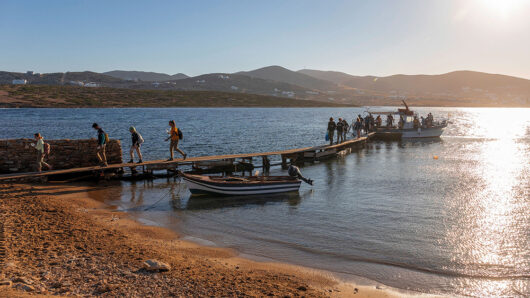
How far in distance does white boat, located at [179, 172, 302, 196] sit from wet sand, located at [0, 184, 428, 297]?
4.63m

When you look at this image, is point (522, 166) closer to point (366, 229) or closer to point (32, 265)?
point (366, 229)

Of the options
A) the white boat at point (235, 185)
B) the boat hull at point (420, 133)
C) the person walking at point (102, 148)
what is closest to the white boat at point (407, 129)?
the boat hull at point (420, 133)

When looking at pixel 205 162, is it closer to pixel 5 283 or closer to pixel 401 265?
pixel 401 265

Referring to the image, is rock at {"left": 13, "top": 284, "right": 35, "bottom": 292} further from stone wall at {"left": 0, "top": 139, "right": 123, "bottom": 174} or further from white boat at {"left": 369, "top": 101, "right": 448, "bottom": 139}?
white boat at {"left": 369, "top": 101, "right": 448, "bottom": 139}

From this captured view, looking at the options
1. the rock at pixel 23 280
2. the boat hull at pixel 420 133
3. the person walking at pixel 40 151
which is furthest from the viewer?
the boat hull at pixel 420 133

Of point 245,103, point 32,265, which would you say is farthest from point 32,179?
point 245,103

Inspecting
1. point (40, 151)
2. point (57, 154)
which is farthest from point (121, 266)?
point (57, 154)

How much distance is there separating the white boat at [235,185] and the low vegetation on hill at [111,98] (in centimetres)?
11463

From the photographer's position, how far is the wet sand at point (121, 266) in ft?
24.6

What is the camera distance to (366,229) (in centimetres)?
1337

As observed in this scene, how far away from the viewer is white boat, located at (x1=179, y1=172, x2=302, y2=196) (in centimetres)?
1752

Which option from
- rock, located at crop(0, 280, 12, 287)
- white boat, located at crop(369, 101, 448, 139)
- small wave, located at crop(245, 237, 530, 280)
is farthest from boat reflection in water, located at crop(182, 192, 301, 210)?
white boat, located at crop(369, 101, 448, 139)

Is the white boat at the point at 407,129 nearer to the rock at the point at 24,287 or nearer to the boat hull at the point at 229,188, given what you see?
the boat hull at the point at 229,188

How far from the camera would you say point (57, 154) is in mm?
19547
